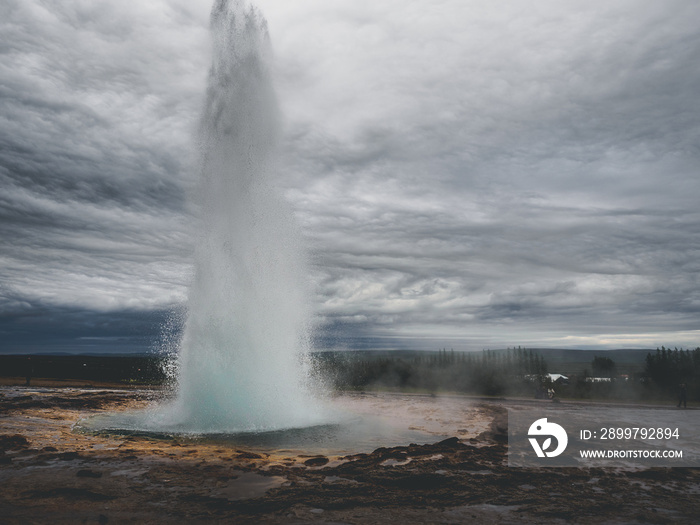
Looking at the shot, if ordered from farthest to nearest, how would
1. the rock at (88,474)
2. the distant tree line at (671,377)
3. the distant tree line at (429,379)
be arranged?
the distant tree line at (429,379) → the distant tree line at (671,377) → the rock at (88,474)

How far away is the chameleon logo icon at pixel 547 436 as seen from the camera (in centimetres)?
1220

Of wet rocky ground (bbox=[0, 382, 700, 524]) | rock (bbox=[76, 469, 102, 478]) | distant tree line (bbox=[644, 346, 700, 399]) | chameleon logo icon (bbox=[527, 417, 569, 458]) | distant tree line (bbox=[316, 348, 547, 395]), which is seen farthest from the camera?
distant tree line (bbox=[316, 348, 547, 395])

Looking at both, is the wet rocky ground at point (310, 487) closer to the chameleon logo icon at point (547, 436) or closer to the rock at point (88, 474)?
the rock at point (88, 474)

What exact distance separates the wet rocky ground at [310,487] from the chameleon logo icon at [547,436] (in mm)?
1237

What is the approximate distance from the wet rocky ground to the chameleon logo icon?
1.24 m

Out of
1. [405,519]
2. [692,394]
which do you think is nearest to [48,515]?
[405,519]

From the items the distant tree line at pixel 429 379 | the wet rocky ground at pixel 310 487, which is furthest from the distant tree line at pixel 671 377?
the wet rocky ground at pixel 310 487

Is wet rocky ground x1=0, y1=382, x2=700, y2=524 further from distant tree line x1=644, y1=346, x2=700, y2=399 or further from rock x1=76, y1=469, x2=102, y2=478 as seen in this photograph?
distant tree line x1=644, y1=346, x2=700, y2=399

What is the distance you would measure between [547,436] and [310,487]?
8.98 meters

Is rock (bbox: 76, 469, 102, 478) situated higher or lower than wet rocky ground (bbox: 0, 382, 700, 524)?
higher

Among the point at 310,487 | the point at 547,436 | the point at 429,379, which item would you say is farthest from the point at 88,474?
the point at 429,379

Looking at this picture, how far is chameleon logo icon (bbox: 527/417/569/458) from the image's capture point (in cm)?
1220

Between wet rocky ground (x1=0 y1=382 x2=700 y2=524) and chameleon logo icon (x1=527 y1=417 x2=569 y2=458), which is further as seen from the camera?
chameleon logo icon (x1=527 y1=417 x2=569 y2=458)

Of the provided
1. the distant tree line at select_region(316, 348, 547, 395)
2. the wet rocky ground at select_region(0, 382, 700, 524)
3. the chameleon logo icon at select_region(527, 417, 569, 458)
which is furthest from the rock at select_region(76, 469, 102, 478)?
the distant tree line at select_region(316, 348, 547, 395)
